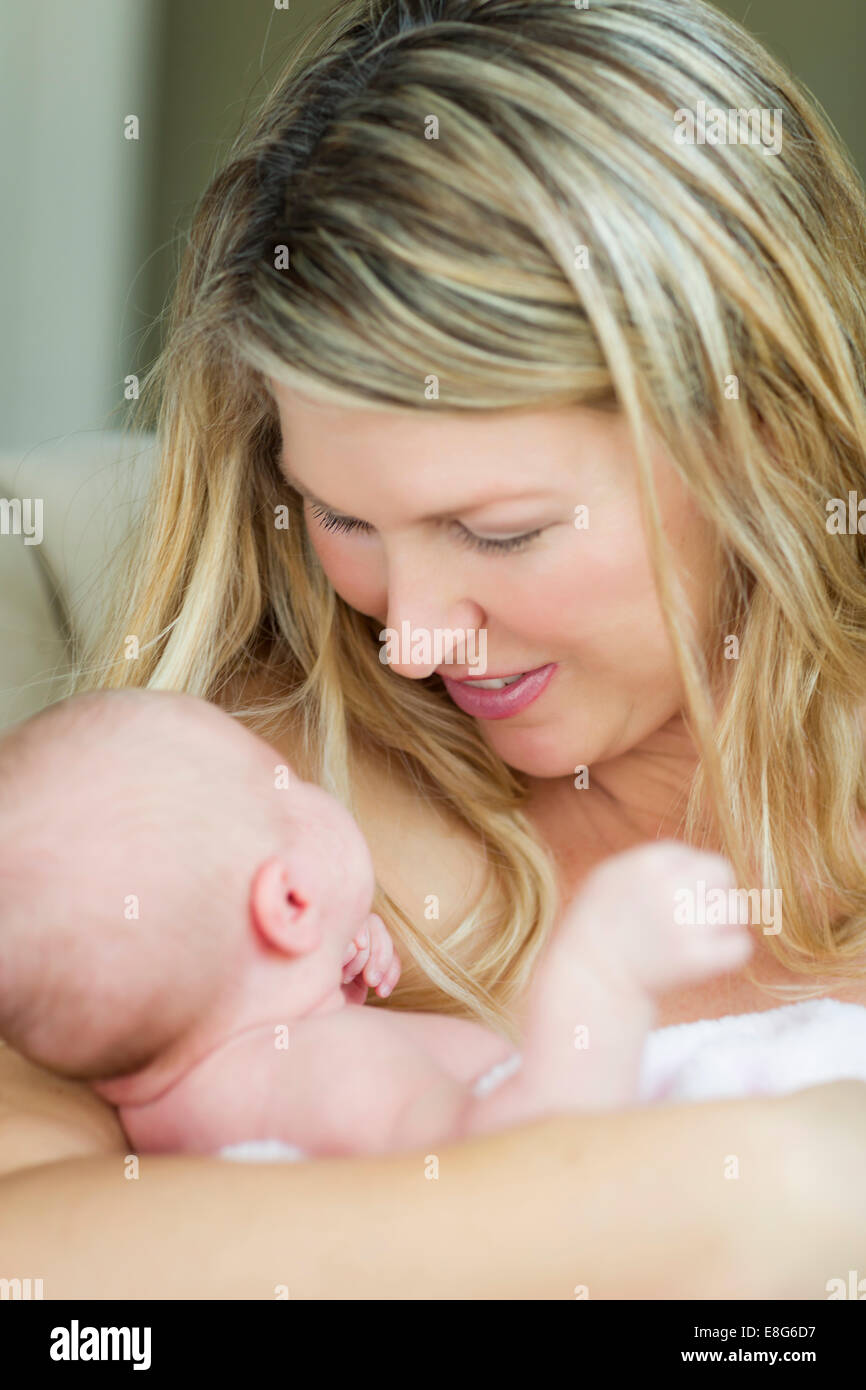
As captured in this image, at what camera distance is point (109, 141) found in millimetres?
2975

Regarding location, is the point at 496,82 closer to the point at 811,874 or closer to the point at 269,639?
the point at 269,639

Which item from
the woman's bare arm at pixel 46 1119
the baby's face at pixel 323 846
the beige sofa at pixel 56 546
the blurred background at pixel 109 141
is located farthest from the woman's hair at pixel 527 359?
the blurred background at pixel 109 141

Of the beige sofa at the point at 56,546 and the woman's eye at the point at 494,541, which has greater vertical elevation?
the beige sofa at the point at 56,546

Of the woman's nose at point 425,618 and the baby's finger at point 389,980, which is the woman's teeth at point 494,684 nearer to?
the woman's nose at point 425,618

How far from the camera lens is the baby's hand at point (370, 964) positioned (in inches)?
45.6

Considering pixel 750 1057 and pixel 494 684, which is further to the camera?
pixel 494 684

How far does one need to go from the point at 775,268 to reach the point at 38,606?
888 millimetres

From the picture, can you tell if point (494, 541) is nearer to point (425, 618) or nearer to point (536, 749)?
point (425, 618)

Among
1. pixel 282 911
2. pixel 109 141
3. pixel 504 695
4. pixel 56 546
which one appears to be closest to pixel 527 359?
pixel 504 695

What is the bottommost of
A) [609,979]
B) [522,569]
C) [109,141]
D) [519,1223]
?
[519,1223]

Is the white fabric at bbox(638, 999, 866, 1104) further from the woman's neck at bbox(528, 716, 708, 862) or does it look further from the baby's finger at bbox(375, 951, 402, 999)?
the woman's neck at bbox(528, 716, 708, 862)

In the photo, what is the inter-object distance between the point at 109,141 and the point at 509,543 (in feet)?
7.34
